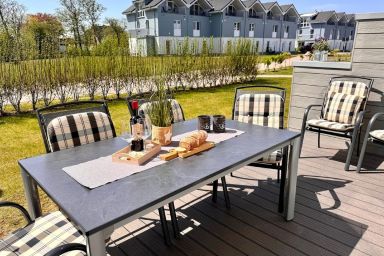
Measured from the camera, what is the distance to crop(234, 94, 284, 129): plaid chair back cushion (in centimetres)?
296

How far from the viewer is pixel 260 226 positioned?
2.35 m

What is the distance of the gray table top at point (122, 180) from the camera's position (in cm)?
117

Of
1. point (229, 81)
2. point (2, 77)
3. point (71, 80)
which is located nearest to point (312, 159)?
point (71, 80)

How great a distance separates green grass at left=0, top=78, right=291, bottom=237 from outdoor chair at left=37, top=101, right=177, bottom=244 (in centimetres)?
19

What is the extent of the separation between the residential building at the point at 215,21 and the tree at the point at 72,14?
4.62 m

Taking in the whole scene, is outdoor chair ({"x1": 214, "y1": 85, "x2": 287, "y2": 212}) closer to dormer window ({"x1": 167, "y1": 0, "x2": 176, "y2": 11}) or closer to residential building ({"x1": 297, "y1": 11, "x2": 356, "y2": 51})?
dormer window ({"x1": 167, "y1": 0, "x2": 176, "y2": 11})

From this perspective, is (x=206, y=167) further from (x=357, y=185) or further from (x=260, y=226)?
(x=357, y=185)

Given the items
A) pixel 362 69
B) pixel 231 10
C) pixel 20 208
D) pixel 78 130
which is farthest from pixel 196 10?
pixel 20 208

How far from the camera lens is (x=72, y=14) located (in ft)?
88.4

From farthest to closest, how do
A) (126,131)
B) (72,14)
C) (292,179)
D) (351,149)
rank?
(72,14) < (351,149) < (292,179) < (126,131)

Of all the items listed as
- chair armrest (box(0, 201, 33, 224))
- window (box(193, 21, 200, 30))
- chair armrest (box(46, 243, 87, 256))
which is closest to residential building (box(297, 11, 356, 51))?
window (box(193, 21, 200, 30))

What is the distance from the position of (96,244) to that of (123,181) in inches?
15.2

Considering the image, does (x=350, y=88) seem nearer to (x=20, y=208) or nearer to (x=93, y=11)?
(x=20, y=208)

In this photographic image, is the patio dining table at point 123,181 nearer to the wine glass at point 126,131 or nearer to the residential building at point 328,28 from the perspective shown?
the wine glass at point 126,131
